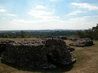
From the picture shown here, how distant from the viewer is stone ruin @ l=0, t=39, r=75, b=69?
21.5 metres

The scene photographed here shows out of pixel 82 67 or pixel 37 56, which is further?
pixel 82 67

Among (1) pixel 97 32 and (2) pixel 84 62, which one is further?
(1) pixel 97 32

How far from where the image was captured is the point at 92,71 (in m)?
20.0

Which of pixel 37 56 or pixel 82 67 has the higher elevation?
pixel 37 56

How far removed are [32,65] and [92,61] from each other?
31.8ft

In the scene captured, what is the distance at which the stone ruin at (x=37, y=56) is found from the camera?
70.4 ft

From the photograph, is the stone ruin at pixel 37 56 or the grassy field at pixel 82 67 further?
the stone ruin at pixel 37 56

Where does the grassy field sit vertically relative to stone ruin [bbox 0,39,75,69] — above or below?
below

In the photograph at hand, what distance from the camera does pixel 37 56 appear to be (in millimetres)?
21594

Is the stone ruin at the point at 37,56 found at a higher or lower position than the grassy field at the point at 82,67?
higher

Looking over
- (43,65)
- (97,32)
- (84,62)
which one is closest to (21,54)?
(43,65)

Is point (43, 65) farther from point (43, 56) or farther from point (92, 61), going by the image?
point (92, 61)

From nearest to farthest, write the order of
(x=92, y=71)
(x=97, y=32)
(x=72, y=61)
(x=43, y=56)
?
(x=92, y=71) → (x=43, y=56) → (x=72, y=61) → (x=97, y=32)

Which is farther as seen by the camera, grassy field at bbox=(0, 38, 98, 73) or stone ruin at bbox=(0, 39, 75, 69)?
stone ruin at bbox=(0, 39, 75, 69)
